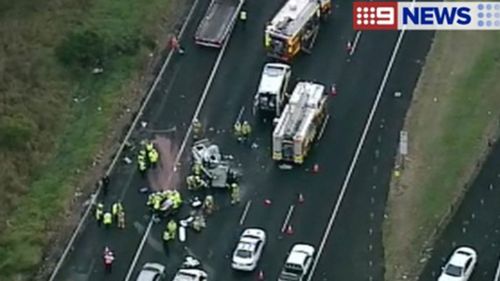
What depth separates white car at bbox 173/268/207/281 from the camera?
325 ft

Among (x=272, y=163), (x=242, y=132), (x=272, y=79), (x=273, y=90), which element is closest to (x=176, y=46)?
(x=272, y=79)

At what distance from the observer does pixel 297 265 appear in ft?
327

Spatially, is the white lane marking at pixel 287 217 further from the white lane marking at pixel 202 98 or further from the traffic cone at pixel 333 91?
the traffic cone at pixel 333 91

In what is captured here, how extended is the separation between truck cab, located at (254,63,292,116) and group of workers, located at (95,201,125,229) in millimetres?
13124

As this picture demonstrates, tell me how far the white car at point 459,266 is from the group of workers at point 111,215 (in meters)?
21.7

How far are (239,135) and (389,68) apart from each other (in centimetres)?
1320

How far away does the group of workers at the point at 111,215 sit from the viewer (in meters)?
105

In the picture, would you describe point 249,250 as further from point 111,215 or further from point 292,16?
point 292,16

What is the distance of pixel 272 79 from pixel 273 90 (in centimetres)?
124

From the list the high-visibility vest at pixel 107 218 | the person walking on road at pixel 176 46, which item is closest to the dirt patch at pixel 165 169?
the high-visibility vest at pixel 107 218

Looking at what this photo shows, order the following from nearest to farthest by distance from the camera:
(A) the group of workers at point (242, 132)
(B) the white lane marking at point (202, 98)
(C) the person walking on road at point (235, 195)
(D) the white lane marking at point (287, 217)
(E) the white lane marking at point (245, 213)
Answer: (D) the white lane marking at point (287, 217)
(E) the white lane marking at point (245, 213)
(C) the person walking on road at point (235, 195)
(B) the white lane marking at point (202, 98)
(A) the group of workers at point (242, 132)

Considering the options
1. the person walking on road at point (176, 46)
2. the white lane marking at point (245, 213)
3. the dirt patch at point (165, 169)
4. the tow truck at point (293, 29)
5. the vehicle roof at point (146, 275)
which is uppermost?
the tow truck at point (293, 29)

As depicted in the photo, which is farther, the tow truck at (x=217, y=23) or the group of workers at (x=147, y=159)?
the tow truck at (x=217, y=23)

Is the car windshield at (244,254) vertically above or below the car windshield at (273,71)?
below
